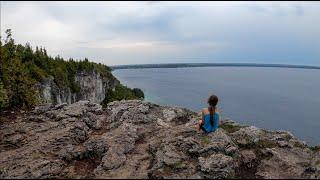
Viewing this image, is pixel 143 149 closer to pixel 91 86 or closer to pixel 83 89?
pixel 83 89

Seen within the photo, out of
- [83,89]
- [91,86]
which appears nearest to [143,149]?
[83,89]

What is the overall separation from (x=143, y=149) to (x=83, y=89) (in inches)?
4905

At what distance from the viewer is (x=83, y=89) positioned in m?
139

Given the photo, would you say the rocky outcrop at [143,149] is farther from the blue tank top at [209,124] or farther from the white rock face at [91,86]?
the white rock face at [91,86]

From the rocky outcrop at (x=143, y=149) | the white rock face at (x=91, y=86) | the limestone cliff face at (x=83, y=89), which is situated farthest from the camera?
the white rock face at (x=91, y=86)

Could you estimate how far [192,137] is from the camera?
58.2 feet

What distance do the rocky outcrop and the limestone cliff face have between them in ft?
224

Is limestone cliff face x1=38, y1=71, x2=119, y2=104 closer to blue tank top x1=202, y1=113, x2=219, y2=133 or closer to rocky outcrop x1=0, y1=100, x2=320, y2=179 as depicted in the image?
rocky outcrop x1=0, y1=100, x2=320, y2=179

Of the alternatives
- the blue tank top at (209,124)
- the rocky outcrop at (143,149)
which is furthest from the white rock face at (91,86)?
the blue tank top at (209,124)

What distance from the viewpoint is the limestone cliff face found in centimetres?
9547

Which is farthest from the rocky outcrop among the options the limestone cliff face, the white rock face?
the white rock face

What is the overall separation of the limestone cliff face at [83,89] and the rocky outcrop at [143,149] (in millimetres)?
68162

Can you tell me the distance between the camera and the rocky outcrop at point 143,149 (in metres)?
15.6

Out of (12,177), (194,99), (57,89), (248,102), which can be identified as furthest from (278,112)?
(12,177)
